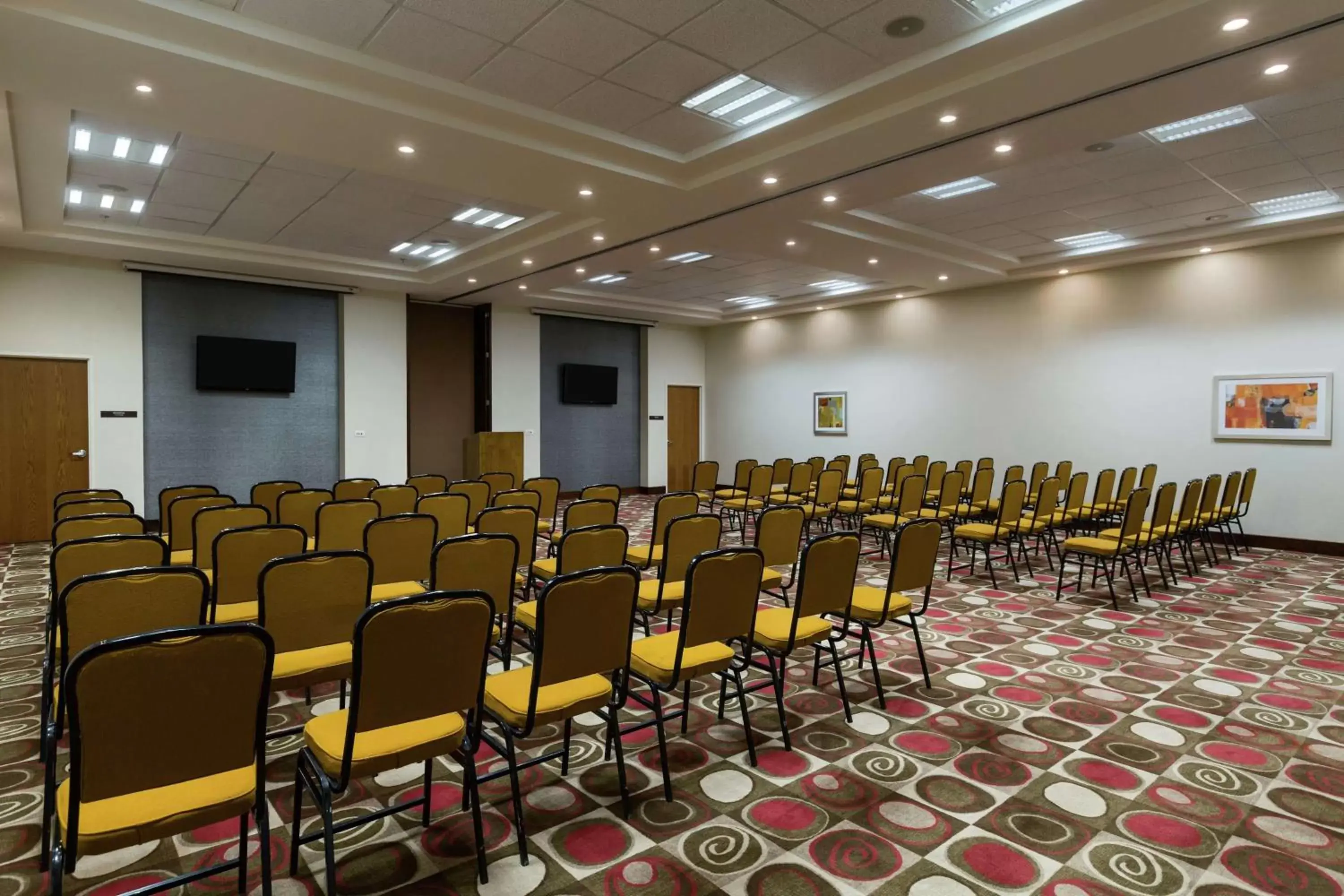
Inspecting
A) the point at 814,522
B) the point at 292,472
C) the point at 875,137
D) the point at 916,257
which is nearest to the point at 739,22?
the point at 875,137

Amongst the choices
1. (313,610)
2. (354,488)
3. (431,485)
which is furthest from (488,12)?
(431,485)

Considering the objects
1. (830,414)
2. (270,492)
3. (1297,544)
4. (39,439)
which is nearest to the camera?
(270,492)

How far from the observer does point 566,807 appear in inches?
120

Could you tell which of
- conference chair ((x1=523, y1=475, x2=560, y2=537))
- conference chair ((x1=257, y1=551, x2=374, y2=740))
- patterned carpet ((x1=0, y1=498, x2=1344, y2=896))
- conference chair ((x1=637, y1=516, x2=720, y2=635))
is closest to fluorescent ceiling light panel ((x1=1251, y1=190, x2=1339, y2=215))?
patterned carpet ((x1=0, y1=498, x2=1344, y2=896))

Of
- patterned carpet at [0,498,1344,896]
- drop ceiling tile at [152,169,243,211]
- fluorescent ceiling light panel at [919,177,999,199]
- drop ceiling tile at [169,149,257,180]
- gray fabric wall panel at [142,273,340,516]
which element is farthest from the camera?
gray fabric wall panel at [142,273,340,516]

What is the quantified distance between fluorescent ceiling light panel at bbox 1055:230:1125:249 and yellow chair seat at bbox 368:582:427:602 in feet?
29.8

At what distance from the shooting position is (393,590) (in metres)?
4.46

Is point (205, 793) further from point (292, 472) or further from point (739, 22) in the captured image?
point (292, 472)

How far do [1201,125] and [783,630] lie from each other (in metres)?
5.70

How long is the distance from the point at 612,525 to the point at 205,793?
2385 millimetres

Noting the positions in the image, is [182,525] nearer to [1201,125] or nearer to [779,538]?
[779,538]

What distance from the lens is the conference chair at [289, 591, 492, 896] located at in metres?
→ 2.33

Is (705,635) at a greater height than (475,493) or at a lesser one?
lesser

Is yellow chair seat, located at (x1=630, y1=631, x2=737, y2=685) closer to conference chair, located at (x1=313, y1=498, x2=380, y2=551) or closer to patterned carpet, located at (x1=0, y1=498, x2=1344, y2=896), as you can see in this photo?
patterned carpet, located at (x1=0, y1=498, x2=1344, y2=896)
